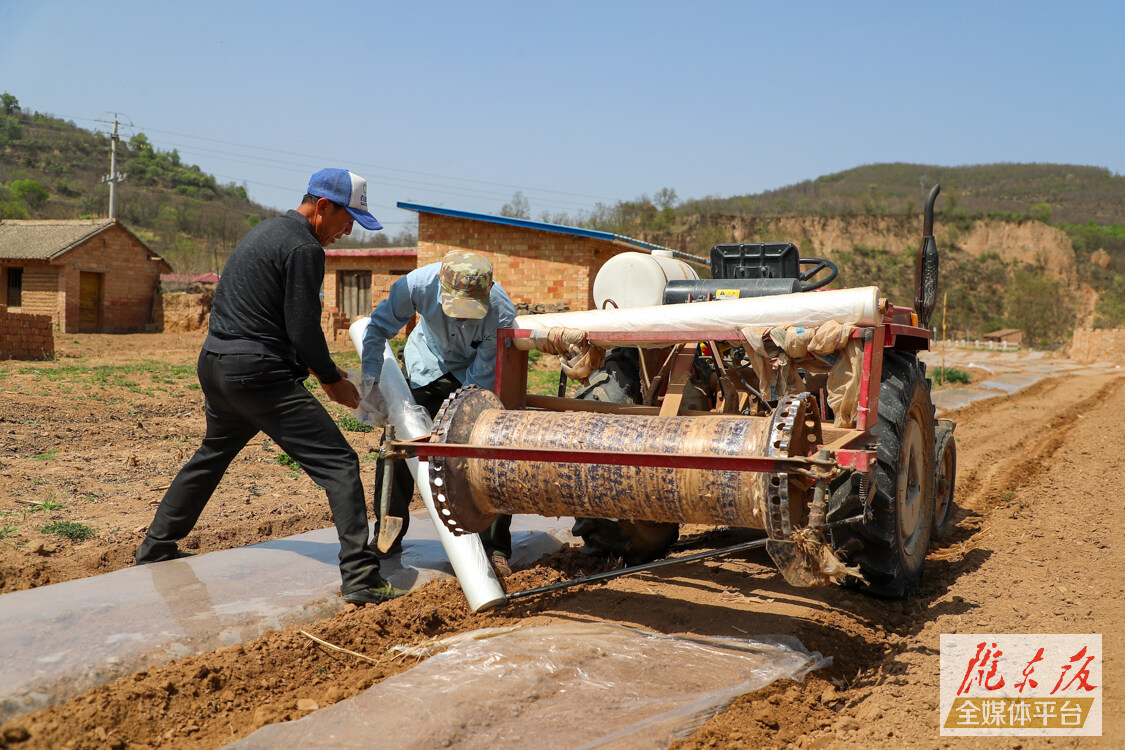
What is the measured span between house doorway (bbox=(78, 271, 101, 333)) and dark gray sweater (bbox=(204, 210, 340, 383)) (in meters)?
25.2

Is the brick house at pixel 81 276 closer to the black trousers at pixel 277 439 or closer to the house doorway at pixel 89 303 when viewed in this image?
the house doorway at pixel 89 303

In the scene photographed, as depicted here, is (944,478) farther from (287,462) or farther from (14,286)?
(14,286)

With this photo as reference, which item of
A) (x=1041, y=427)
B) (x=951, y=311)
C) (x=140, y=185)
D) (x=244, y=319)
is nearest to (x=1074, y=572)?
(x=244, y=319)

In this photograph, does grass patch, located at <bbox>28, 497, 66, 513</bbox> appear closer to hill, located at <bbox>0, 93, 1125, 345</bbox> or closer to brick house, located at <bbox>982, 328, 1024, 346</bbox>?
hill, located at <bbox>0, 93, 1125, 345</bbox>

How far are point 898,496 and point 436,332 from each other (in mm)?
2366

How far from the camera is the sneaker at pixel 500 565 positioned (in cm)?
421

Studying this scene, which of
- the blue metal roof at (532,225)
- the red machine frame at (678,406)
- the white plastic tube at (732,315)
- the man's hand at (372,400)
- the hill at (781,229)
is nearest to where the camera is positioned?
the red machine frame at (678,406)

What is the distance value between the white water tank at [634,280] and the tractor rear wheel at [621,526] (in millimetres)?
535

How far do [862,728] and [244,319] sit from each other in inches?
114

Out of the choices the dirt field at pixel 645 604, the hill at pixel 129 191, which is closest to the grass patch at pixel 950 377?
the dirt field at pixel 645 604

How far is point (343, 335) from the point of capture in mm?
21203

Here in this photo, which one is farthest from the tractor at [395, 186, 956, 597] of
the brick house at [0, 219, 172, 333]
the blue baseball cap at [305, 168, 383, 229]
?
the brick house at [0, 219, 172, 333]

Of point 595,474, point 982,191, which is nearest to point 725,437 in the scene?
point 595,474

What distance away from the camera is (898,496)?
3.89 metres
